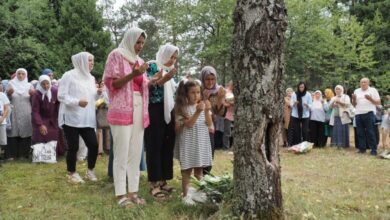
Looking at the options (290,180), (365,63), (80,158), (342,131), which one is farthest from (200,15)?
(290,180)

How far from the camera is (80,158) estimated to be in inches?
323

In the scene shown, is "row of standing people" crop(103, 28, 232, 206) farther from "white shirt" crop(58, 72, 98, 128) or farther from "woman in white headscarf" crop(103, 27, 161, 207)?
"white shirt" crop(58, 72, 98, 128)

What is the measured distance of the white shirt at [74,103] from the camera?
221 inches

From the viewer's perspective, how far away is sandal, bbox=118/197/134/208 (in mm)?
4192

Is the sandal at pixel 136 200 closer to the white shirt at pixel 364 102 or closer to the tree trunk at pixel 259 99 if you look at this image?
the tree trunk at pixel 259 99

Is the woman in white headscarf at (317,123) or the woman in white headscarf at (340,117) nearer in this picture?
the woman in white headscarf at (340,117)

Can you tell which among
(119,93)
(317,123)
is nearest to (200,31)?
(317,123)

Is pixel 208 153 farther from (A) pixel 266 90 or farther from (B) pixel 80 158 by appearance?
(B) pixel 80 158

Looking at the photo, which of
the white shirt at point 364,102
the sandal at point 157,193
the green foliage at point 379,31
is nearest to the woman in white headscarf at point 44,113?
the sandal at point 157,193

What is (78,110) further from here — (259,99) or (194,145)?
(259,99)

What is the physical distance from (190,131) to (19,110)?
199 inches

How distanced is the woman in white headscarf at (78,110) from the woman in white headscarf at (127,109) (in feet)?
4.58

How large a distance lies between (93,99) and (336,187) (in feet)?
12.1

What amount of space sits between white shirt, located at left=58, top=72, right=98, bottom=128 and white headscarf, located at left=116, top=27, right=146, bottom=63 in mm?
1582
